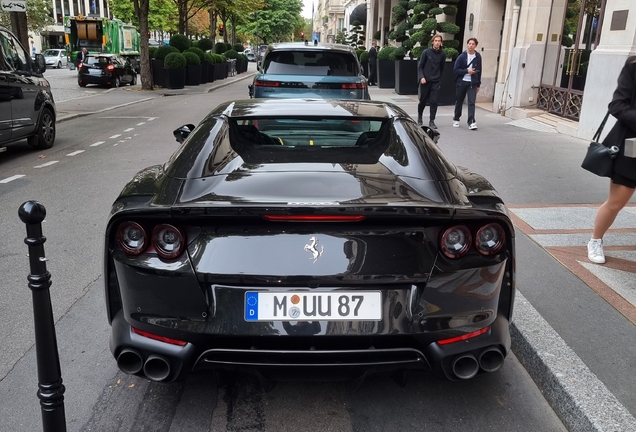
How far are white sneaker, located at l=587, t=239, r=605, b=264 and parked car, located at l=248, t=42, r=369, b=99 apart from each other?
578cm

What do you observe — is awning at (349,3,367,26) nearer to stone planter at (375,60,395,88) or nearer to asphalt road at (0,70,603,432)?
stone planter at (375,60,395,88)

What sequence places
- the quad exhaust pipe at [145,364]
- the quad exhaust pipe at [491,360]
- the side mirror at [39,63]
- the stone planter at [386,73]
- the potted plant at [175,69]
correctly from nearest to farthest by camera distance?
1. the quad exhaust pipe at [145,364]
2. the quad exhaust pipe at [491,360]
3. the side mirror at [39,63]
4. the stone planter at [386,73]
5. the potted plant at [175,69]

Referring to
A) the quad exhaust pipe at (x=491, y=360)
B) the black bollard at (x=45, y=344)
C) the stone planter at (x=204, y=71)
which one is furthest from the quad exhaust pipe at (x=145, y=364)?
the stone planter at (x=204, y=71)

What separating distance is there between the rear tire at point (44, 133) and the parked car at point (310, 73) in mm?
4049

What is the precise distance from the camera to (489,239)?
2791 mm

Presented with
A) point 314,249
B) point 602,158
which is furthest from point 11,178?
point 602,158

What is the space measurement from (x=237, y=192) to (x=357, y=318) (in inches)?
30.9

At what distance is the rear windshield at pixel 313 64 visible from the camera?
1059cm

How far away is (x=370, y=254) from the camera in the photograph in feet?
8.64

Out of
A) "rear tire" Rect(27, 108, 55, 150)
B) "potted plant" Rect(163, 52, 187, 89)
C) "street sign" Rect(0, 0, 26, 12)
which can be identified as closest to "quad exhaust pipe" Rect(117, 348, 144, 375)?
"rear tire" Rect(27, 108, 55, 150)

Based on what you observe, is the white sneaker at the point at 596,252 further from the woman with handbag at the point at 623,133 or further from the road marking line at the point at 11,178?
the road marking line at the point at 11,178

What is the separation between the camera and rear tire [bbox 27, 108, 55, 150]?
1109 cm

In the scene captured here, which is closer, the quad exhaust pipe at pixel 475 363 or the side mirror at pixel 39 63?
the quad exhaust pipe at pixel 475 363

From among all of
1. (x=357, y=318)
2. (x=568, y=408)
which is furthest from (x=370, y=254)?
(x=568, y=408)
